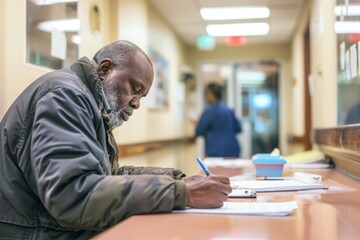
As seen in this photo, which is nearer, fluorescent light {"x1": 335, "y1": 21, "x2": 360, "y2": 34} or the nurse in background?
fluorescent light {"x1": 335, "y1": 21, "x2": 360, "y2": 34}

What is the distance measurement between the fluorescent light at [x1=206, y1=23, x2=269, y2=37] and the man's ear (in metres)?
4.37

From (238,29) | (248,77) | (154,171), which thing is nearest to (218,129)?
(238,29)

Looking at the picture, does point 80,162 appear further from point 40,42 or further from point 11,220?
point 40,42

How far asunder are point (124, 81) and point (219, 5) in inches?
142

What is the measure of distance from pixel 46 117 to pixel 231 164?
68.5 inches

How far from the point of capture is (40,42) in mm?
2145

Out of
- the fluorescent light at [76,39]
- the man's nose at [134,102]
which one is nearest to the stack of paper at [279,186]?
the man's nose at [134,102]

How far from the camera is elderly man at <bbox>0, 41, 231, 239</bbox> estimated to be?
3.42 feet

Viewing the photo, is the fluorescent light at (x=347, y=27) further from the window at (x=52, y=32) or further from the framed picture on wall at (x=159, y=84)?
the framed picture on wall at (x=159, y=84)

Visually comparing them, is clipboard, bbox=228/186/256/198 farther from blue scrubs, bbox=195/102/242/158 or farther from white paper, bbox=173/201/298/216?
blue scrubs, bbox=195/102/242/158

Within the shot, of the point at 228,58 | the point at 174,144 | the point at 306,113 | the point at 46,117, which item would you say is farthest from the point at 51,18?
the point at 228,58

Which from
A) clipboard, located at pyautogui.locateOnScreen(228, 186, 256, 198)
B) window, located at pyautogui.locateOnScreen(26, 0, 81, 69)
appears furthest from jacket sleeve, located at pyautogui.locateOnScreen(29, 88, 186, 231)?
window, located at pyautogui.locateOnScreen(26, 0, 81, 69)

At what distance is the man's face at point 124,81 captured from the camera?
1473 mm

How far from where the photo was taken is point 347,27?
Answer: 2336 millimetres
